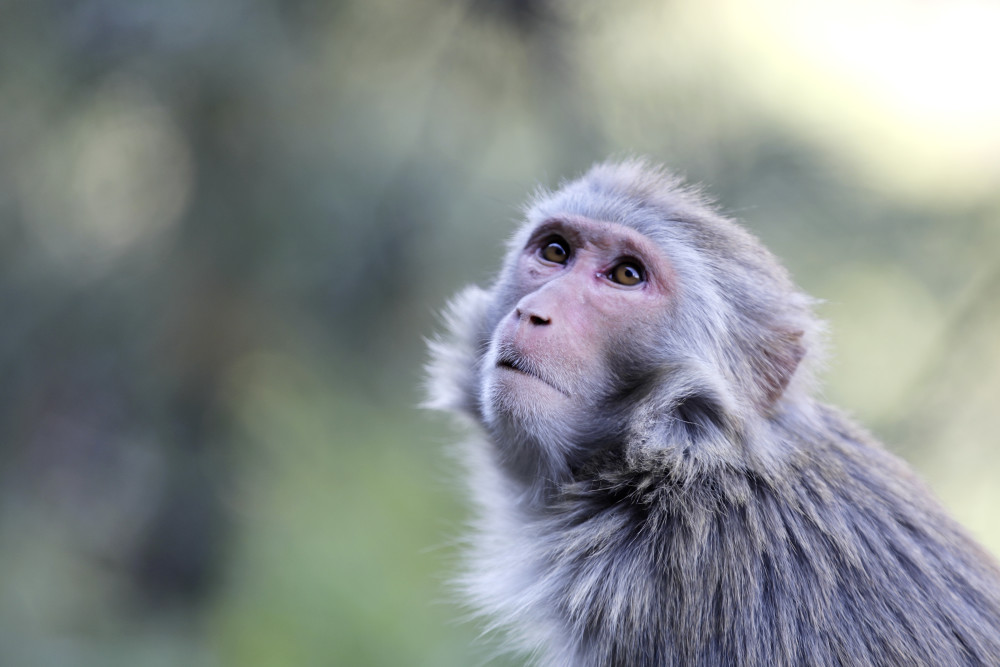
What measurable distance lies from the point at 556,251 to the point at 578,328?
0.51 metres

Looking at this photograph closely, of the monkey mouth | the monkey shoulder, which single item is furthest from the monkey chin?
the monkey shoulder

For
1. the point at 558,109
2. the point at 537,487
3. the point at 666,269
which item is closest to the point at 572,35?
the point at 558,109

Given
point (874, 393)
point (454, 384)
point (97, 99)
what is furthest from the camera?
point (874, 393)

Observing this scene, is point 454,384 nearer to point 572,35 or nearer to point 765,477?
point 765,477

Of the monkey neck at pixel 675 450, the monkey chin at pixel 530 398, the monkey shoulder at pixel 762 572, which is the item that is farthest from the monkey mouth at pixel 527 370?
the monkey shoulder at pixel 762 572

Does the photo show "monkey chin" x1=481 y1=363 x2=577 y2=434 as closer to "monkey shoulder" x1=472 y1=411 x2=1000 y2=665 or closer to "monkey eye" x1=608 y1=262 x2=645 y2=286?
"monkey shoulder" x1=472 y1=411 x2=1000 y2=665

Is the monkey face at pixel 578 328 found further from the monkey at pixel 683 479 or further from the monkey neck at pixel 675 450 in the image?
the monkey neck at pixel 675 450

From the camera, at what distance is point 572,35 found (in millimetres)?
4672

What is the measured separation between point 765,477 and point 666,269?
805 mm

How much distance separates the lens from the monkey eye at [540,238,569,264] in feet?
10.7

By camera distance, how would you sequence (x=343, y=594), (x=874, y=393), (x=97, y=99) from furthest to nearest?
1. (x=343, y=594)
2. (x=874, y=393)
3. (x=97, y=99)

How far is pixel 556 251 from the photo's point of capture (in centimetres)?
328

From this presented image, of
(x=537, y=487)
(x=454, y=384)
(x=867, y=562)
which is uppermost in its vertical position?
(x=454, y=384)

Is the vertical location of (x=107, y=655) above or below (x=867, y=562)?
above
